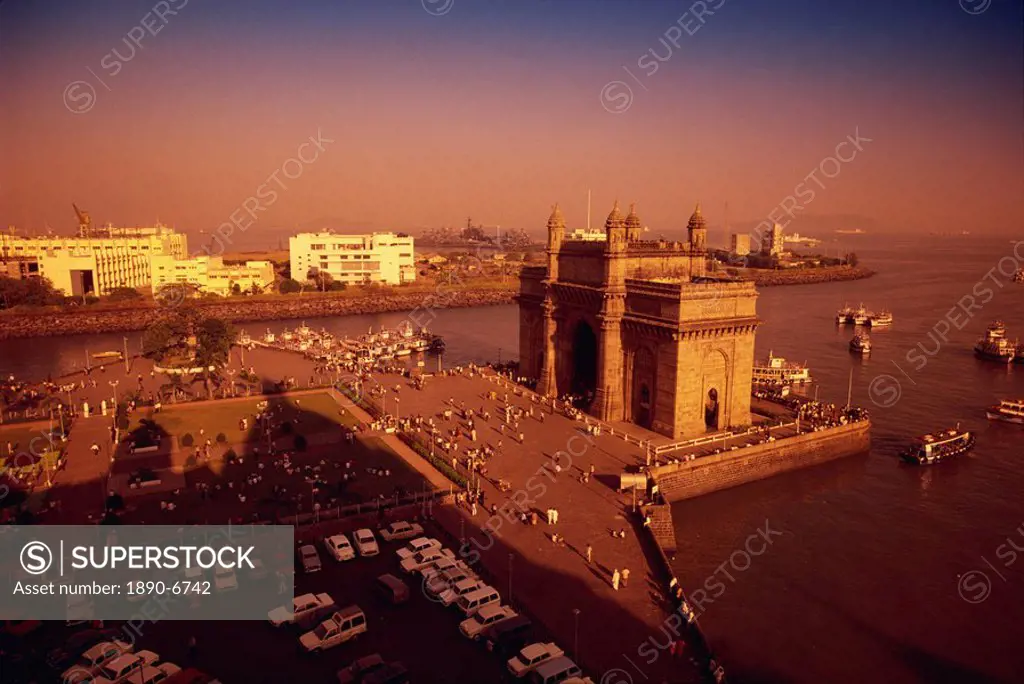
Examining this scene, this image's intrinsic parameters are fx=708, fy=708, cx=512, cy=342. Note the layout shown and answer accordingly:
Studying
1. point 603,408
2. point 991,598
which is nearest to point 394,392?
point 603,408

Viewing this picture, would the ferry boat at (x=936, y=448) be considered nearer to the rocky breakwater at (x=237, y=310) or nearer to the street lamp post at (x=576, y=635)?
the street lamp post at (x=576, y=635)

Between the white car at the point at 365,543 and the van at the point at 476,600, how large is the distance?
4.76 meters

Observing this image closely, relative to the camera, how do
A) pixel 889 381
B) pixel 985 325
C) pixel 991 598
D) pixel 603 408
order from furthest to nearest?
pixel 985 325
pixel 889 381
pixel 603 408
pixel 991 598

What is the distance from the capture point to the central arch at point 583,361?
45.8 meters

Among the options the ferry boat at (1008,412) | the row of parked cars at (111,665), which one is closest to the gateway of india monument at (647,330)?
the ferry boat at (1008,412)

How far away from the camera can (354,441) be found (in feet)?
125

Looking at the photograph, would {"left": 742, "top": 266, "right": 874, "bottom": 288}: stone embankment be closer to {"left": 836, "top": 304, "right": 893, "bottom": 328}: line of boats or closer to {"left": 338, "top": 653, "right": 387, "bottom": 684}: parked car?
{"left": 836, "top": 304, "right": 893, "bottom": 328}: line of boats

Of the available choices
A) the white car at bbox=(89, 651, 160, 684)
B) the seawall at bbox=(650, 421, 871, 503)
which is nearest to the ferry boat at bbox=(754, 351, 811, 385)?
the seawall at bbox=(650, 421, 871, 503)

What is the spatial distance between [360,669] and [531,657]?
4.46 metres

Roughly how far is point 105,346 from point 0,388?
31427 millimetres

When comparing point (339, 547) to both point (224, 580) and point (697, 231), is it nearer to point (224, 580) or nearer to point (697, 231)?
point (224, 580)

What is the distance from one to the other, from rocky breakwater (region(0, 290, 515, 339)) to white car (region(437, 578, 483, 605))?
2683 inches

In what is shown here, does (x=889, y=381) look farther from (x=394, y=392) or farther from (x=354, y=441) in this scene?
(x=354, y=441)

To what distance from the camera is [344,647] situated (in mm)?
19734
